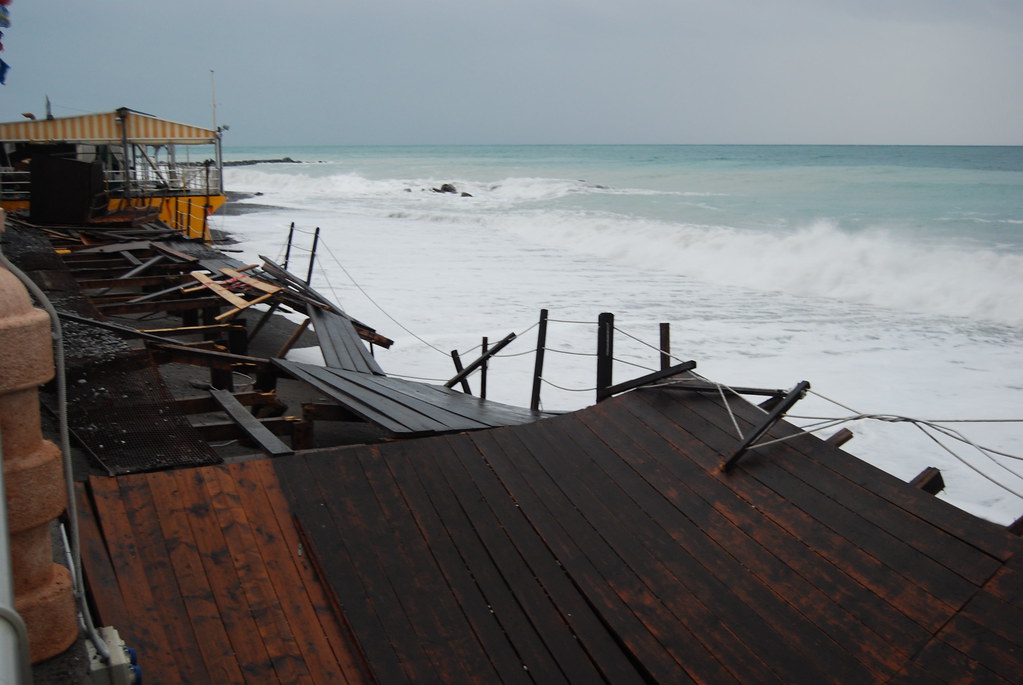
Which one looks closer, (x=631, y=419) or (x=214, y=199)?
(x=631, y=419)

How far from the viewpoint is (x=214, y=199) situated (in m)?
23.9

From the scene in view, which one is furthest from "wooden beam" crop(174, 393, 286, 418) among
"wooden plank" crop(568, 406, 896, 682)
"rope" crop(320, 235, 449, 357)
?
"rope" crop(320, 235, 449, 357)

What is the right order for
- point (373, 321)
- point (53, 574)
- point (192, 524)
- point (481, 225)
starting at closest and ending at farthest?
point (53, 574)
point (192, 524)
point (373, 321)
point (481, 225)

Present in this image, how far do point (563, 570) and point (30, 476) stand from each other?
121 inches

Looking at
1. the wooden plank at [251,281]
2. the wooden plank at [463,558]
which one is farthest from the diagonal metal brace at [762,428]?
the wooden plank at [251,281]

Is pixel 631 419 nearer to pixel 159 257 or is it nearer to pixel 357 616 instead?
pixel 357 616

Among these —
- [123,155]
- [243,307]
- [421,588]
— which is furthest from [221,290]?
[123,155]

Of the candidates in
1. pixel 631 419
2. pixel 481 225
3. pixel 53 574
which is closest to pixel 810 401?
pixel 631 419

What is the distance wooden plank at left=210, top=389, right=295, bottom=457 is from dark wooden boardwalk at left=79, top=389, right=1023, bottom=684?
235 millimetres

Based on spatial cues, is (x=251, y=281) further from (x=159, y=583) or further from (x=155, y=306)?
(x=159, y=583)

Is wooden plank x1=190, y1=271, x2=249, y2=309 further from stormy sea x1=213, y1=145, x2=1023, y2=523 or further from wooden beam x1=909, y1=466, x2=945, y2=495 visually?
wooden beam x1=909, y1=466, x2=945, y2=495

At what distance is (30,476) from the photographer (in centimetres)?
237

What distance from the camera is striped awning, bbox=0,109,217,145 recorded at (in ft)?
73.6

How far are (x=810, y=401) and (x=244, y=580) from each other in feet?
37.6
